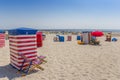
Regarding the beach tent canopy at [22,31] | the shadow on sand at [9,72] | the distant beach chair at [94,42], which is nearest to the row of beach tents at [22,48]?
the beach tent canopy at [22,31]

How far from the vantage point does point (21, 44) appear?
6371mm

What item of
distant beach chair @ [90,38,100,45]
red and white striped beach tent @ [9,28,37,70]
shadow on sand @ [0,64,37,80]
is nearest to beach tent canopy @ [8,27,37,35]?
red and white striped beach tent @ [9,28,37,70]

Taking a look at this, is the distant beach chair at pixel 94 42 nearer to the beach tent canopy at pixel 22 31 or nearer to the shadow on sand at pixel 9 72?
the beach tent canopy at pixel 22 31

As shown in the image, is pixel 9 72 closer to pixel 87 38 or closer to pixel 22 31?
pixel 22 31

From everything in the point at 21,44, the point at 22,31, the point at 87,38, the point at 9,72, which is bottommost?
the point at 9,72

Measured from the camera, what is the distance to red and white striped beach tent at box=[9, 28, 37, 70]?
635 cm

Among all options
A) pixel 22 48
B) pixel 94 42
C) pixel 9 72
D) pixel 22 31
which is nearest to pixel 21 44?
pixel 22 48

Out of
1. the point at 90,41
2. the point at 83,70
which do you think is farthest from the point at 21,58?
the point at 90,41

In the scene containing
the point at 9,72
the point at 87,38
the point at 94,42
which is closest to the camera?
the point at 9,72

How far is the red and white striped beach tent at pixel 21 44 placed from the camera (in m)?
6.35

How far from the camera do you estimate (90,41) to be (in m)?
16.8

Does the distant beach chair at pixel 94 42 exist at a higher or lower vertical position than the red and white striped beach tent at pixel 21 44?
lower

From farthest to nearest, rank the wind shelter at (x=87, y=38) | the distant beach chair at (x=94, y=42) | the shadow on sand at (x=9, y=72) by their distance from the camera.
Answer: the wind shelter at (x=87, y=38), the distant beach chair at (x=94, y=42), the shadow on sand at (x=9, y=72)

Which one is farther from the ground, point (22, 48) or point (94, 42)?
point (22, 48)
